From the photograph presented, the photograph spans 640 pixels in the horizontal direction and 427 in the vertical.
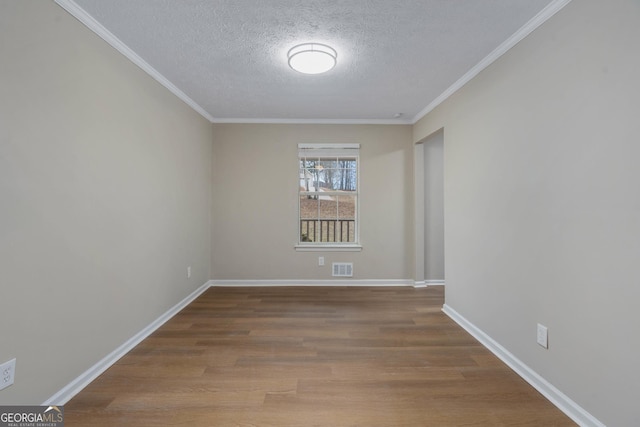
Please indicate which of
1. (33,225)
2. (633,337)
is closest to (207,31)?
(33,225)

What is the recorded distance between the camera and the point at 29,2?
1.52 metres

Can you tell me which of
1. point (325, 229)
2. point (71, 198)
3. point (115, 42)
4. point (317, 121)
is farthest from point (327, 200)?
point (71, 198)

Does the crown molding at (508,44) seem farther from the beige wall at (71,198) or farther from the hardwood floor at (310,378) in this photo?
the beige wall at (71,198)

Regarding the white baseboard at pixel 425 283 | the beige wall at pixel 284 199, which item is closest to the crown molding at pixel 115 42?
the beige wall at pixel 284 199

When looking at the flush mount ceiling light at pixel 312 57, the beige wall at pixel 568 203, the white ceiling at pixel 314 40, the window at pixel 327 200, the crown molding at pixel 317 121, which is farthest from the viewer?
the window at pixel 327 200

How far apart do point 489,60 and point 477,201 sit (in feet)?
3.85

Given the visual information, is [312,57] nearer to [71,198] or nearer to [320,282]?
[71,198]

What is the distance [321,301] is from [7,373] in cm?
Answer: 269

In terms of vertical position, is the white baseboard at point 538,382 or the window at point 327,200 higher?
the window at point 327,200

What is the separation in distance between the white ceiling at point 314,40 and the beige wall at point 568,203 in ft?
1.12

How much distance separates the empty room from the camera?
4.85ft

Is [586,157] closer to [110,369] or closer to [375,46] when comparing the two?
[375,46]

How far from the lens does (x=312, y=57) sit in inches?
89.6

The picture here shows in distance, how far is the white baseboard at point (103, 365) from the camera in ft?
5.65
